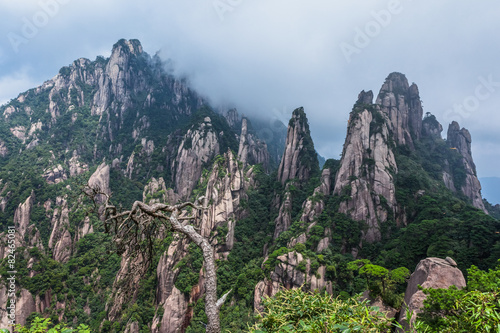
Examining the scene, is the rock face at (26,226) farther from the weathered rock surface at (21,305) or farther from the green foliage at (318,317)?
the green foliage at (318,317)

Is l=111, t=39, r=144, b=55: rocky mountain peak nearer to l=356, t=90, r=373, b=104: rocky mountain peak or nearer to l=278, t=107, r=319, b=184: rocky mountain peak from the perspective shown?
l=278, t=107, r=319, b=184: rocky mountain peak

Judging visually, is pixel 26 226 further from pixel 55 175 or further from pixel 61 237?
pixel 55 175

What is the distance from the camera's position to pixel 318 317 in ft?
12.4

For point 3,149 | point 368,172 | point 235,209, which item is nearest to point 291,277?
point 235,209

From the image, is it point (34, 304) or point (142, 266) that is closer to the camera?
point (142, 266)

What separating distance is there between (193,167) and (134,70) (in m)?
70.3

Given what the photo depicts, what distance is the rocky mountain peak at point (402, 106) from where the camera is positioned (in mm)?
60469

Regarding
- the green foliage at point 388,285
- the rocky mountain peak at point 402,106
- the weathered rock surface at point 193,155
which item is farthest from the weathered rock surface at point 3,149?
the rocky mountain peak at point 402,106

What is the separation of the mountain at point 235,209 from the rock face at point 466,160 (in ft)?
2.00

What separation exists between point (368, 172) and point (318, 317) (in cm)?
4617

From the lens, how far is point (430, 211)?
36.8 m

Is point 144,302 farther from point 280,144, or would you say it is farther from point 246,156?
point 280,144

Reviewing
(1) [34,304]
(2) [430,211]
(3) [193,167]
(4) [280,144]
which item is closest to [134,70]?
(3) [193,167]

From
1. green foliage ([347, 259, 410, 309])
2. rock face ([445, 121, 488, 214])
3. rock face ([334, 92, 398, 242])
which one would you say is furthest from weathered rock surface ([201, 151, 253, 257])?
rock face ([445, 121, 488, 214])
